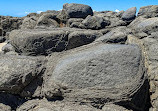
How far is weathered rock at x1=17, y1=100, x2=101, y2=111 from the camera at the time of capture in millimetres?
2084

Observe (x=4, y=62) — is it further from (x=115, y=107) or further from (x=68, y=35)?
(x=115, y=107)

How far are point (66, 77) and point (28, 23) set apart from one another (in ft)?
10.2

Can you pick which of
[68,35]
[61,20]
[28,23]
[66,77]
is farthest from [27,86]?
[28,23]

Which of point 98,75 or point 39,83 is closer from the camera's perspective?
point 98,75

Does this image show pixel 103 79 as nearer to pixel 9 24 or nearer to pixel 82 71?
pixel 82 71

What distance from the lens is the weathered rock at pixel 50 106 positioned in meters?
2.08

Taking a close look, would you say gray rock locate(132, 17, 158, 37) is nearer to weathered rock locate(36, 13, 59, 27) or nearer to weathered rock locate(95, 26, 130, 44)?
weathered rock locate(95, 26, 130, 44)

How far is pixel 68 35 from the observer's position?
2705 millimetres

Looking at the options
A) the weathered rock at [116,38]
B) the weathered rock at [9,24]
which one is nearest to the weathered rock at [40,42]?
the weathered rock at [116,38]

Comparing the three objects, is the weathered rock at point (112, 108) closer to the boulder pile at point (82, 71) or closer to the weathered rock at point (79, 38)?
the boulder pile at point (82, 71)

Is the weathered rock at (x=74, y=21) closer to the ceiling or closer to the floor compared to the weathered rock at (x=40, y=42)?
closer to the ceiling

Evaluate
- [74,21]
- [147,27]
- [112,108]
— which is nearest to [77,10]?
[74,21]

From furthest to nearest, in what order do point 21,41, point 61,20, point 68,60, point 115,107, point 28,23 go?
point 28,23, point 61,20, point 21,41, point 68,60, point 115,107

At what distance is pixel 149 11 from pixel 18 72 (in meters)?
3.04
